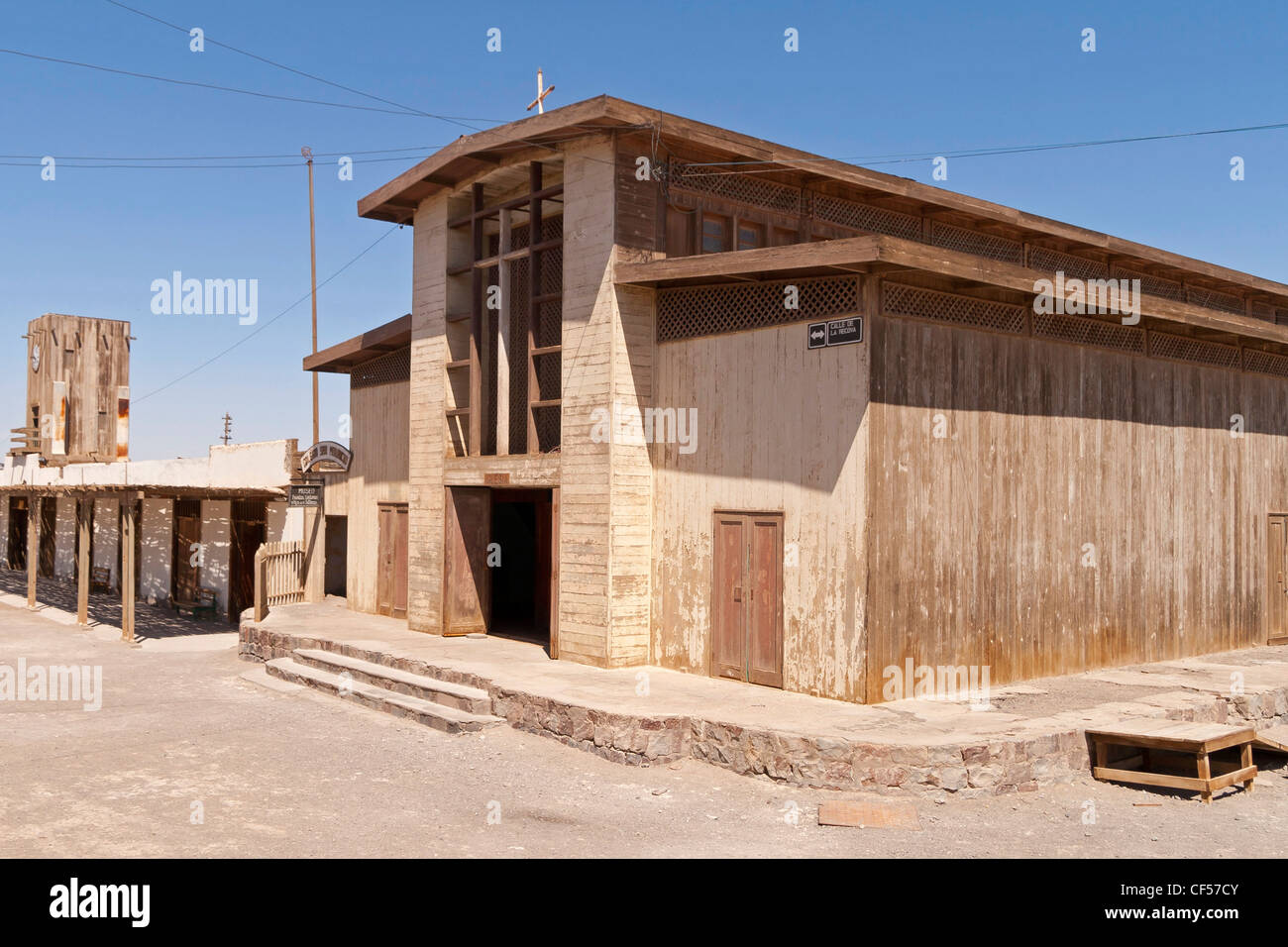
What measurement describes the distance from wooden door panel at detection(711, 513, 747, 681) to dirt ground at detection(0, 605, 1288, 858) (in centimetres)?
205

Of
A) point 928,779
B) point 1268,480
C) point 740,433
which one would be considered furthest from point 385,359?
point 1268,480

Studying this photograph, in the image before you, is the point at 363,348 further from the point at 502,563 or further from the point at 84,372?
the point at 84,372

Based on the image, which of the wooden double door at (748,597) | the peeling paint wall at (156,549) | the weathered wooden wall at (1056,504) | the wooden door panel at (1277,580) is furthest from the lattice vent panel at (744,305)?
the peeling paint wall at (156,549)

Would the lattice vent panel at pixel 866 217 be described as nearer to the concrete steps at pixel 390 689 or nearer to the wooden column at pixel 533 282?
the wooden column at pixel 533 282

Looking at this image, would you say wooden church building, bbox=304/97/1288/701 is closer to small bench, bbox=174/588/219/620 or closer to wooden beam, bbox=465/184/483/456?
wooden beam, bbox=465/184/483/456

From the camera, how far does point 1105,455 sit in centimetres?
1245

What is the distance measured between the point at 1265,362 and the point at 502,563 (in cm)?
1230

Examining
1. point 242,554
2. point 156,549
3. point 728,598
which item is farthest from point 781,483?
point 156,549

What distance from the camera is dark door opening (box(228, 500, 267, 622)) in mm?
21312

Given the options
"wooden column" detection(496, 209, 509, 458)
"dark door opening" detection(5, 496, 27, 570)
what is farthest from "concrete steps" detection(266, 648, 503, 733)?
"dark door opening" detection(5, 496, 27, 570)

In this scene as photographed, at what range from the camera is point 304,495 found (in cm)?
1891

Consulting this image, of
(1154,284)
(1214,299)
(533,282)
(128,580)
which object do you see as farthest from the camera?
(128,580)

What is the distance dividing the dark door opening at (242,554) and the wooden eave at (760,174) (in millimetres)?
8105
